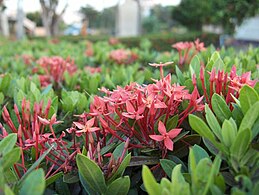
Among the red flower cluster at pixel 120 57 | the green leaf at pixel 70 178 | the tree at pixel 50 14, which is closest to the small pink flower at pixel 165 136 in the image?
the green leaf at pixel 70 178

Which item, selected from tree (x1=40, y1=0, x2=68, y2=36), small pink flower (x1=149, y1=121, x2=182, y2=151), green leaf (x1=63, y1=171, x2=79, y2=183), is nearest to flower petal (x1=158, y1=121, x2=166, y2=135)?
small pink flower (x1=149, y1=121, x2=182, y2=151)

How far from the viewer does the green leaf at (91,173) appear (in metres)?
1.09

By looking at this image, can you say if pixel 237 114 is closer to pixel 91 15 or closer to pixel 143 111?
pixel 143 111

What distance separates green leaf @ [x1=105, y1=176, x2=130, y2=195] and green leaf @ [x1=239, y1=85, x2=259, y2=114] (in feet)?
1.38

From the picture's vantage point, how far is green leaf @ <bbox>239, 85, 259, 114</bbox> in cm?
114

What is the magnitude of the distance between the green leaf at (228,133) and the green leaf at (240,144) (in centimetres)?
4

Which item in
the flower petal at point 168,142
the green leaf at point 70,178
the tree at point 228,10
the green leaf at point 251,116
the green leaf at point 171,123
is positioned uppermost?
the tree at point 228,10

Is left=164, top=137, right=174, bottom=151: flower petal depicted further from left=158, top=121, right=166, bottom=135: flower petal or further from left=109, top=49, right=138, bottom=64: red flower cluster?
left=109, top=49, right=138, bottom=64: red flower cluster

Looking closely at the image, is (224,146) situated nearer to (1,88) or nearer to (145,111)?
(145,111)

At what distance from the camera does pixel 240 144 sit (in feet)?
3.29

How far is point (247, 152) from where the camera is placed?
3.43 feet

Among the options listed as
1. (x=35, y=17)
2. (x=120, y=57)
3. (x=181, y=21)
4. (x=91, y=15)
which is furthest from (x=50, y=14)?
(x=91, y=15)

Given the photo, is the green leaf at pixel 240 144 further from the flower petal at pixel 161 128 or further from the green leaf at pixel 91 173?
the green leaf at pixel 91 173

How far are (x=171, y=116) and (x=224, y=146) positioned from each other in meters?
0.32
